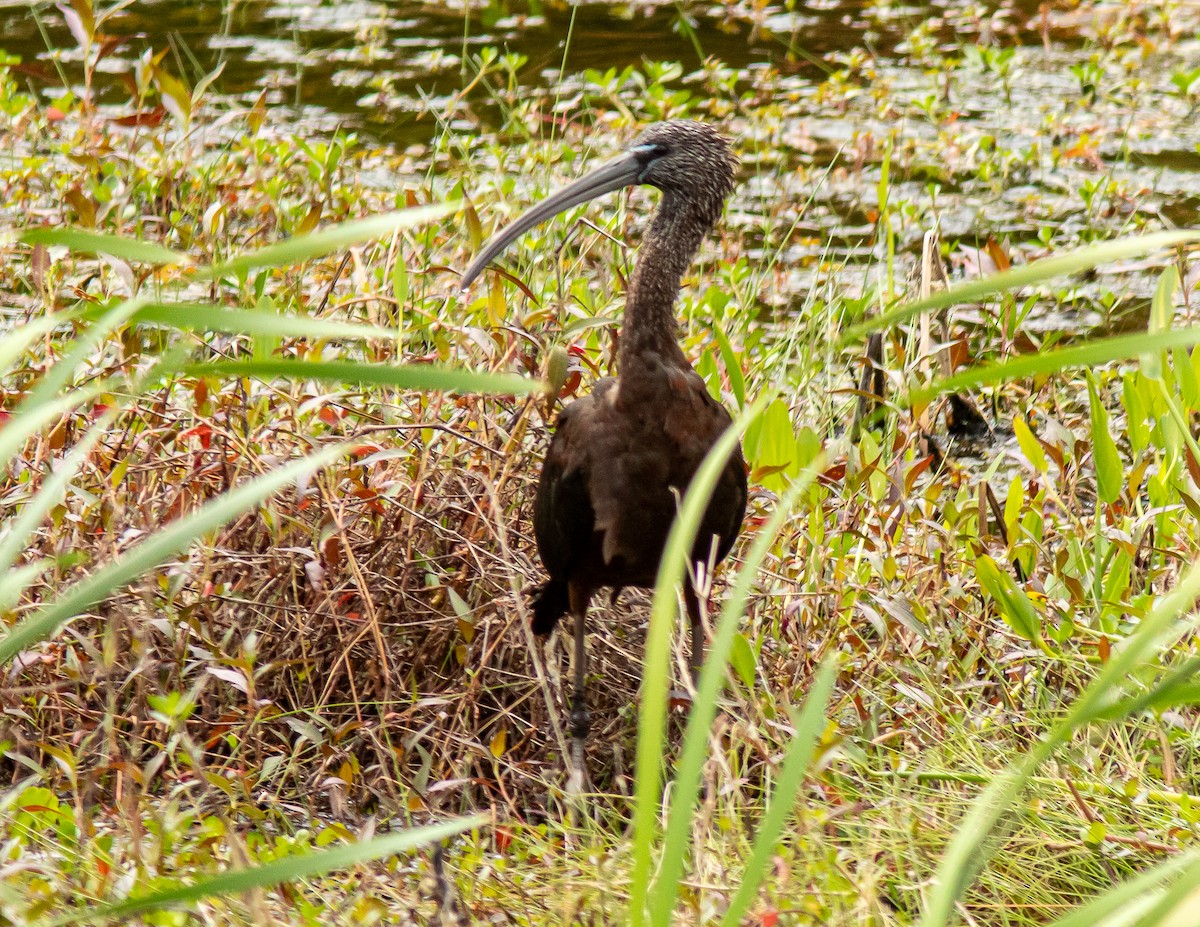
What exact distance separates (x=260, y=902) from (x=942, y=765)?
116 centimetres

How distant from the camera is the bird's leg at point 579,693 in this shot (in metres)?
3.06

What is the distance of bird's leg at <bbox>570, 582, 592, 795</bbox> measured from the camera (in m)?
3.06

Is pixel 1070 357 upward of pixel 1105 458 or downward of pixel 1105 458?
upward

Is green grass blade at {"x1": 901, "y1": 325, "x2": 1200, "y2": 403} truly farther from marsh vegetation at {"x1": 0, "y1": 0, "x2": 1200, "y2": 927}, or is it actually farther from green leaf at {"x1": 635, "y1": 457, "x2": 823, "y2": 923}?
green leaf at {"x1": 635, "y1": 457, "x2": 823, "y2": 923}

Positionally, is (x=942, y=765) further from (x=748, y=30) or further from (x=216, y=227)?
(x=748, y=30)

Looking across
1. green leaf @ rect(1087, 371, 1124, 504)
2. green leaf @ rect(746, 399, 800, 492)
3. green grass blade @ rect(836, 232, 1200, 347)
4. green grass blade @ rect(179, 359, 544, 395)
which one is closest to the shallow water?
green leaf @ rect(746, 399, 800, 492)

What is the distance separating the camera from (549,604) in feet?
10.6

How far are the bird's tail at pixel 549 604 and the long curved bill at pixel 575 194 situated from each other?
67cm

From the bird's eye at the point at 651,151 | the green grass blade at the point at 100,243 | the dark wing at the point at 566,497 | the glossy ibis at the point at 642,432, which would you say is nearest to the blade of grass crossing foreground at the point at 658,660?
the green grass blade at the point at 100,243

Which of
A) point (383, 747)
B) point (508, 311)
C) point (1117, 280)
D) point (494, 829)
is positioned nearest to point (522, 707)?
point (383, 747)

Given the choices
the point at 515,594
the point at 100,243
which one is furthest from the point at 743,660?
the point at 100,243

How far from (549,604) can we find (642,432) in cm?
56

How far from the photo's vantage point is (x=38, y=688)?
2.62 metres

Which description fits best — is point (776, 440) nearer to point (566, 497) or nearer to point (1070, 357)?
point (566, 497)
